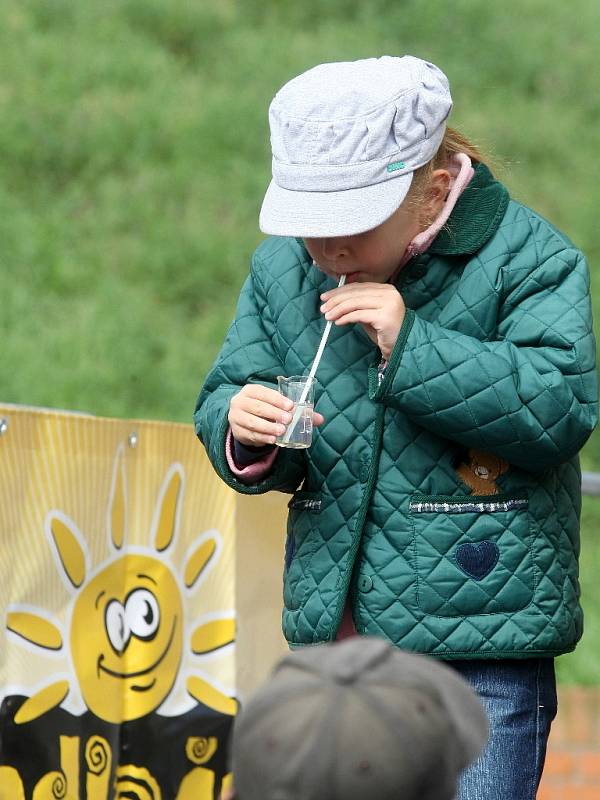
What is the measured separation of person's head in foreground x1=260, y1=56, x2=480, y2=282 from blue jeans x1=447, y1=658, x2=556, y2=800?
782 millimetres

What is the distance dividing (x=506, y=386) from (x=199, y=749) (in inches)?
68.3

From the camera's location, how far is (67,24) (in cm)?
824

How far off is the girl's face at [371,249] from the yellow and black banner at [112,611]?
1.20m

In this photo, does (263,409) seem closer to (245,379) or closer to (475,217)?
(245,379)

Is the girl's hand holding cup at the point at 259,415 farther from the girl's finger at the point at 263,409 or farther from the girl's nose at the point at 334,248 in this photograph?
the girl's nose at the point at 334,248

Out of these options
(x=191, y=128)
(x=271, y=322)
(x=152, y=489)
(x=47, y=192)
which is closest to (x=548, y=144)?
(x=191, y=128)

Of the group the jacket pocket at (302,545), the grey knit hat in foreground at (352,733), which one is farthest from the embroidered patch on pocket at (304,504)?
the grey knit hat in foreground at (352,733)

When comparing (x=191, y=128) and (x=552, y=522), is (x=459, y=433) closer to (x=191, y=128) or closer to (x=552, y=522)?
→ (x=552, y=522)

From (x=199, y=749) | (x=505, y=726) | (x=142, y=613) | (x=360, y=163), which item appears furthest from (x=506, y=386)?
(x=199, y=749)

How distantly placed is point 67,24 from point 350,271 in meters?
5.94

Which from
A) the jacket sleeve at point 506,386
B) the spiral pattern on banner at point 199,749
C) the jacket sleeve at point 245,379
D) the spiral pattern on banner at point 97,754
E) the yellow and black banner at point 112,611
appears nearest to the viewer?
the jacket sleeve at point 506,386

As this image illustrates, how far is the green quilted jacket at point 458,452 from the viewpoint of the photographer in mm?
2654

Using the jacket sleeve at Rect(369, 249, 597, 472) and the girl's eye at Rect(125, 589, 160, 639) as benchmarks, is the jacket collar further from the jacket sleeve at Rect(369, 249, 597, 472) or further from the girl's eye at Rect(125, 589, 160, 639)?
the girl's eye at Rect(125, 589, 160, 639)

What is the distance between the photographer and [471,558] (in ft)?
9.00
